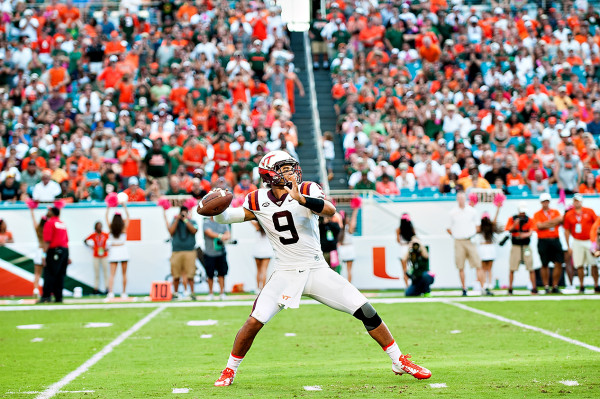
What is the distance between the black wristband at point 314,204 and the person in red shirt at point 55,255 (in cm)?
1002

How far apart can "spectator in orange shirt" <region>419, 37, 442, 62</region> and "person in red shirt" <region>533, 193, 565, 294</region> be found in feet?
27.0

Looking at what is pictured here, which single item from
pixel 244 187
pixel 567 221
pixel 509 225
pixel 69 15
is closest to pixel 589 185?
pixel 567 221

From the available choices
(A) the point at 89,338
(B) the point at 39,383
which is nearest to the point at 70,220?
(A) the point at 89,338

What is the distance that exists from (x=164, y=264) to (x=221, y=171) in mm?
2126

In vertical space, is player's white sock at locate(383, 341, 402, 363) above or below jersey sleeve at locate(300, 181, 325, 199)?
below

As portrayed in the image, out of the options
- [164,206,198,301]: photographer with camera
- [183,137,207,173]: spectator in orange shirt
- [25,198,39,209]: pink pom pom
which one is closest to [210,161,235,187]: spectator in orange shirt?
[183,137,207,173]: spectator in orange shirt

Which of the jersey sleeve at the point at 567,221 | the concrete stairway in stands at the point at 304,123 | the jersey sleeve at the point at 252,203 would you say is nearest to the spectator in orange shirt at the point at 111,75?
the concrete stairway in stands at the point at 304,123

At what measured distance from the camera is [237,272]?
17688 millimetres

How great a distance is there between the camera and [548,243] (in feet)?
53.8

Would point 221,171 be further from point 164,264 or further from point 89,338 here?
point 89,338

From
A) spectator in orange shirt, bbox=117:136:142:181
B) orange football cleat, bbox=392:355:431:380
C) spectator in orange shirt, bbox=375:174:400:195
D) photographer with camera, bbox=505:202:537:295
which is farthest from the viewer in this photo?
spectator in orange shirt, bbox=117:136:142:181

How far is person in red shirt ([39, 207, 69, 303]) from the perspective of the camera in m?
15.9

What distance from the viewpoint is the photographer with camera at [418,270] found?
15.9 m

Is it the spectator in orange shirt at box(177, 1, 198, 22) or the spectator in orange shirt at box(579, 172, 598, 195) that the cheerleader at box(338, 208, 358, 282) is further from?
the spectator in orange shirt at box(177, 1, 198, 22)
